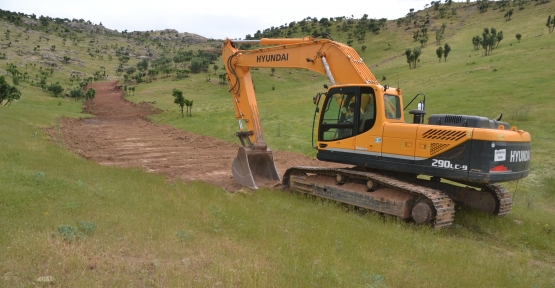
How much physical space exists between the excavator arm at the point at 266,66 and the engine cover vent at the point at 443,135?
83.3 inches

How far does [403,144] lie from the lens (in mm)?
9312

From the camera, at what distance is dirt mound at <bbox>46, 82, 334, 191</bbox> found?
14.8 metres

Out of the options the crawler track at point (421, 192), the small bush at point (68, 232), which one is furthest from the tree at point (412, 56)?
the small bush at point (68, 232)

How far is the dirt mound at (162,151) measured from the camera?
48.6 feet

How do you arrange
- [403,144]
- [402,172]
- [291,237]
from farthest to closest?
[402,172] < [403,144] < [291,237]

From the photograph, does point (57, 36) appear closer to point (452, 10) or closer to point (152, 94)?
point (152, 94)

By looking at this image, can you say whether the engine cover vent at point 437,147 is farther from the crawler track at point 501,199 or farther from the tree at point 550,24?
the tree at point 550,24

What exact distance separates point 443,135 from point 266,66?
6042 mm

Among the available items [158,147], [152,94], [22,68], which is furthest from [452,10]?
[158,147]

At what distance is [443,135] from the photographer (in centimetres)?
873

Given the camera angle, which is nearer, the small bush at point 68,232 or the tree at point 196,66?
the small bush at point 68,232

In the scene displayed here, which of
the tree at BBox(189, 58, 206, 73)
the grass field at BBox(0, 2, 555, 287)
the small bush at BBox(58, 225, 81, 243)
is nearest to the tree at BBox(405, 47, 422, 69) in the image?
the tree at BBox(189, 58, 206, 73)

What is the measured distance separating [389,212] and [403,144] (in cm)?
166

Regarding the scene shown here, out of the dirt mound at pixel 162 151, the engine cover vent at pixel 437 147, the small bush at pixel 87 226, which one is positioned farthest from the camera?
the dirt mound at pixel 162 151
